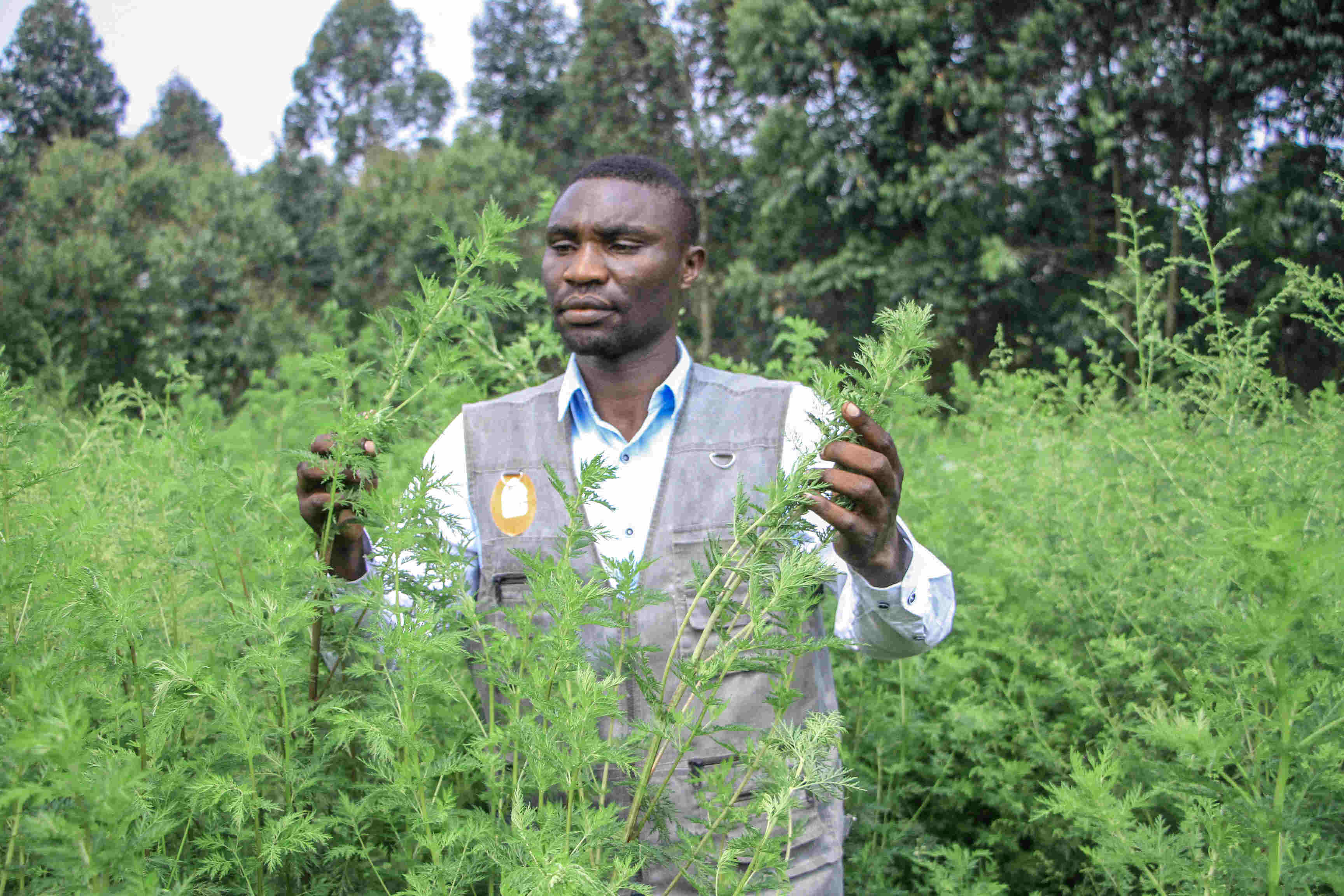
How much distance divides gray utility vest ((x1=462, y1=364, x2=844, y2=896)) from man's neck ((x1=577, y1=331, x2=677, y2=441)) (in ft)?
0.31

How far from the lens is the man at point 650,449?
7.20ft

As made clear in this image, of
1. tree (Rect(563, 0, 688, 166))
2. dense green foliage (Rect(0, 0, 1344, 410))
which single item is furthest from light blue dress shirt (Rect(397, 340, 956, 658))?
tree (Rect(563, 0, 688, 166))

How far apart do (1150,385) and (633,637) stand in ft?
8.22

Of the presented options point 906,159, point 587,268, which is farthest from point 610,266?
→ point 906,159

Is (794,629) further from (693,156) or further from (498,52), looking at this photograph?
(498,52)

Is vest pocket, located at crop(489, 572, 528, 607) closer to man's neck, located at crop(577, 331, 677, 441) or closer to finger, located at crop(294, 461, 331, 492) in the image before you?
man's neck, located at crop(577, 331, 677, 441)

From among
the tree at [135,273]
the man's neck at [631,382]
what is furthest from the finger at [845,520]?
the tree at [135,273]

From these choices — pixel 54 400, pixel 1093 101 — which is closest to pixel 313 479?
pixel 54 400

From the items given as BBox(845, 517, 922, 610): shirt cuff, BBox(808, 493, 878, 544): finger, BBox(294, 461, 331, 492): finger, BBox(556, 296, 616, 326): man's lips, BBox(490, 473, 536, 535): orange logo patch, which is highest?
BBox(556, 296, 616, 326): man's lips

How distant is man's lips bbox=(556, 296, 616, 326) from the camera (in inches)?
100

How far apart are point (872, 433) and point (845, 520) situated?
150mm

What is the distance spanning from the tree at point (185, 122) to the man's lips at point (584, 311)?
167ft

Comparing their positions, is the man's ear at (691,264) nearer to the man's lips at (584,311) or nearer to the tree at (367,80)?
the man's lips at (584,311)

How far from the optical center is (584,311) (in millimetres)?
2547
